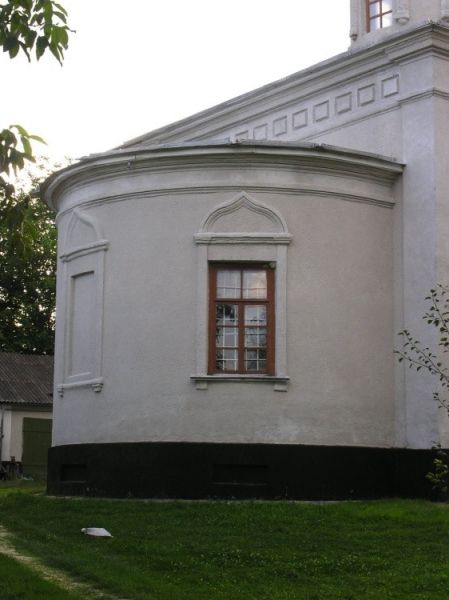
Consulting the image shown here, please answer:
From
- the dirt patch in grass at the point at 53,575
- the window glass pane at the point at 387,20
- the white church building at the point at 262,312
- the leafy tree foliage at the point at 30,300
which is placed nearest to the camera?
the dirt patch in grass at the point at 53,575

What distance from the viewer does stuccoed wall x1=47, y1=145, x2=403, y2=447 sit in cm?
1744

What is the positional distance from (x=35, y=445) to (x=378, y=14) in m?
21.9

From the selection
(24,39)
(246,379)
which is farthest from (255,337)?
(24,39)

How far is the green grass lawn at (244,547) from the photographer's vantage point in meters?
10.4

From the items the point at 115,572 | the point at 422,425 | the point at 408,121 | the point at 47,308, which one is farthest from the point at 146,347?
the point at 47,308

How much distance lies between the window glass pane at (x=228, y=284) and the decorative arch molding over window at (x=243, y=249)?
0.60 feet

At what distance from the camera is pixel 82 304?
62.2ft

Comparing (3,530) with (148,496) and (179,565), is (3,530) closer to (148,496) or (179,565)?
(148,496)

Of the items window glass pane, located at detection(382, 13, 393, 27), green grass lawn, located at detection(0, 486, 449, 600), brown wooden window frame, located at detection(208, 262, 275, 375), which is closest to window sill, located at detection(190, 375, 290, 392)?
brown wooden window frame, located at detection(208, 262, 275, 375)

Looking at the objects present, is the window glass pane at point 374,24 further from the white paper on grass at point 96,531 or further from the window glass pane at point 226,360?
the white paper on grass at point 96,531

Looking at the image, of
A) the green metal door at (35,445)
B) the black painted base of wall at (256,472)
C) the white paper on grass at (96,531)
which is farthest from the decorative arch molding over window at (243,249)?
the green metal door at (35,445)

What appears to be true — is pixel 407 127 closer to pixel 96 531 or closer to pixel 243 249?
pixel 243 249

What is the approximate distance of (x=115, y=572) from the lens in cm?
1087

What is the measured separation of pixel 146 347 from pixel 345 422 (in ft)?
11.3
